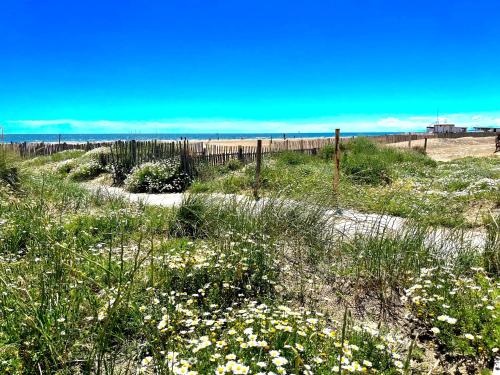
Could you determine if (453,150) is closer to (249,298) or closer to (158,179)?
(158,179)

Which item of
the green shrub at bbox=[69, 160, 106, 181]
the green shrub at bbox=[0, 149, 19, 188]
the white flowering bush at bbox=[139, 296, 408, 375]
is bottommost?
the white flowering bush at bbox=[139, 296, 408, 375]

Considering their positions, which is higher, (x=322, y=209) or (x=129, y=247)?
(x=322, y=209)

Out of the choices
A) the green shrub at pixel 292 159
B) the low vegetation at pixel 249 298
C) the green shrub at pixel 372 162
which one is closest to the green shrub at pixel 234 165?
the green shrub at pixel 292 159

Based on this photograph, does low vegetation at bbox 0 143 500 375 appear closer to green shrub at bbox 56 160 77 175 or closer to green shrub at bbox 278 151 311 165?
green shrub at bbox 278 151 311 165

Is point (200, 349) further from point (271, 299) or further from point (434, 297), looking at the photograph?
point (434, 297)

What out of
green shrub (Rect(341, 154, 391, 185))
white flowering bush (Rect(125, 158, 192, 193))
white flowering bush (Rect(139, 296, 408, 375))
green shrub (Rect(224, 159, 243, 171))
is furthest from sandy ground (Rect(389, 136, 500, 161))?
white flowering bush (Rect(139, 296, 408, 375))

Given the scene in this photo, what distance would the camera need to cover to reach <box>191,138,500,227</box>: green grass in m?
5.98

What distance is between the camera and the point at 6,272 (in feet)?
10.9

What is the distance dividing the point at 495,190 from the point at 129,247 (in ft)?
27.8

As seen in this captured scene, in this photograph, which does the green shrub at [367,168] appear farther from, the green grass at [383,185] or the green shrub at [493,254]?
the green shrub at [493,254]

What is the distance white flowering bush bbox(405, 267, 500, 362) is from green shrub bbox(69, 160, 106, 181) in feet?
47.6

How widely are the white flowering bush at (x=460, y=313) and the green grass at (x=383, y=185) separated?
1100 millimetres

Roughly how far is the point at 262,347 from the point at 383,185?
1074 cm

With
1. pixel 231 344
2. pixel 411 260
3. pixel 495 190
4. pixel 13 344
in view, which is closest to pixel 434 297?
pixel 411 260
